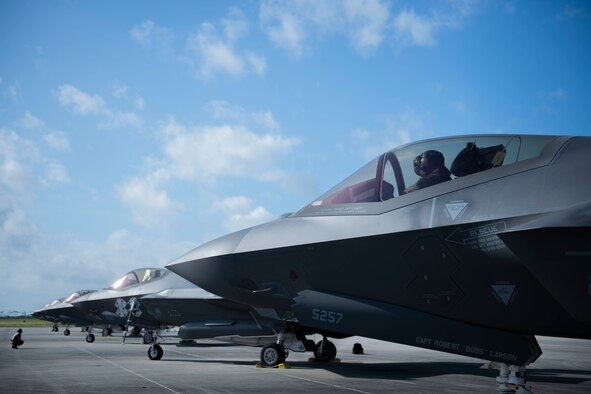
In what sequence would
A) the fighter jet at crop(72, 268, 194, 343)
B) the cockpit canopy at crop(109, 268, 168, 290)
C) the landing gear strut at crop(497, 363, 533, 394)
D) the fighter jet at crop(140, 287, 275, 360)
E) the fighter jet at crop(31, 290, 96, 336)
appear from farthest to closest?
the fighter jet at crop(31, 290, 96, 336)
the cockpit canopy at crop(109, 268, 168, 290)
the fighter jet at crop(72, 268, 194, 343)
the fighter jet at crop(140, 287, 275, 360)
the landing gear strut at crop(497, 363, 533, 394)

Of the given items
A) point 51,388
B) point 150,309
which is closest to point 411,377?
point 51,388

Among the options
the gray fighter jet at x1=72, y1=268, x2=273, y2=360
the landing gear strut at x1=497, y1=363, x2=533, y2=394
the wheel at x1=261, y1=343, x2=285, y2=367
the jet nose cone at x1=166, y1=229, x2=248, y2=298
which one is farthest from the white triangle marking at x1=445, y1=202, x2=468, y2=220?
the gray fighter jet at x1=72, y1=268, x2=273, y2=360

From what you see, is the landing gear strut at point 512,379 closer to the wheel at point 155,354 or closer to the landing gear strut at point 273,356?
the landing gear strut at point 273,356

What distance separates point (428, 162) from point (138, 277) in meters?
20.3

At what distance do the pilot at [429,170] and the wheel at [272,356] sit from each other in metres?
7.71

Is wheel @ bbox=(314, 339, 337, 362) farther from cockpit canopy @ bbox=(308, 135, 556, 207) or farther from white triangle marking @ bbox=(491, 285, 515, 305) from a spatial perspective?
white triangle marking @ bbox=(491, 285, 515, 305)

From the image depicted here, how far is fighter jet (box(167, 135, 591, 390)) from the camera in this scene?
205 inches

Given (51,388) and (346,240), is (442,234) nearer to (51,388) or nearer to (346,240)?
(346,240)

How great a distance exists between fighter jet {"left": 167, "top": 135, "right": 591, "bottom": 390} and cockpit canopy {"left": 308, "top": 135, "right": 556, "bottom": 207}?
16 mm

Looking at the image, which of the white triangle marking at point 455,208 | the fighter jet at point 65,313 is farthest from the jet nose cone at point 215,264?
the fighter jet at point 65,313

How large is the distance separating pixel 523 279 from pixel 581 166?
1.25 metres

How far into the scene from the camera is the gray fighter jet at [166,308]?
52.9ft

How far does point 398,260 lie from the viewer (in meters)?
6.39

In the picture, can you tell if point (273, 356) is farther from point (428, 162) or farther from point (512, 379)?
point (428, 162)
